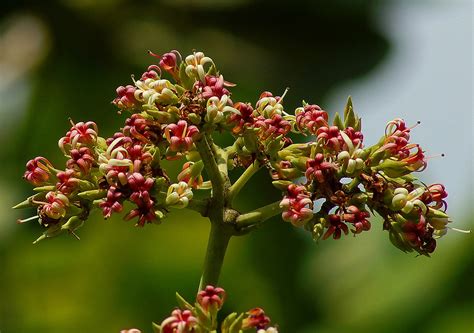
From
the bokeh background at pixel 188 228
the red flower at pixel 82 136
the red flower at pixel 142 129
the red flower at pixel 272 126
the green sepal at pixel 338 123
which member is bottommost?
the bokeh background at pixel 188 228

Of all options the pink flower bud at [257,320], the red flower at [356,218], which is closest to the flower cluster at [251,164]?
the red flower at [356,218]

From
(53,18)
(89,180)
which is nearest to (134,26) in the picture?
(53,18)

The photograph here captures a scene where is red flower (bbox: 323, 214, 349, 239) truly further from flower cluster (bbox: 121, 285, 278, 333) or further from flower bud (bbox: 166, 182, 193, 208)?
flower bud (bbox: 166, 182, 193, 208)

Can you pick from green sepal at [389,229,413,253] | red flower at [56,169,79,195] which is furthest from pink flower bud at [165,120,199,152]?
green sepal at [389,229,413,253]

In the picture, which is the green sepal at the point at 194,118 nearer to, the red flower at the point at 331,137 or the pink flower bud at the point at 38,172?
the red flower at the point at 331,137

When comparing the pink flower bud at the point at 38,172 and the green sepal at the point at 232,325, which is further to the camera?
the pink flower bud at the point at 38,172

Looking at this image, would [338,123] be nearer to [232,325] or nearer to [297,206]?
[297,206]
